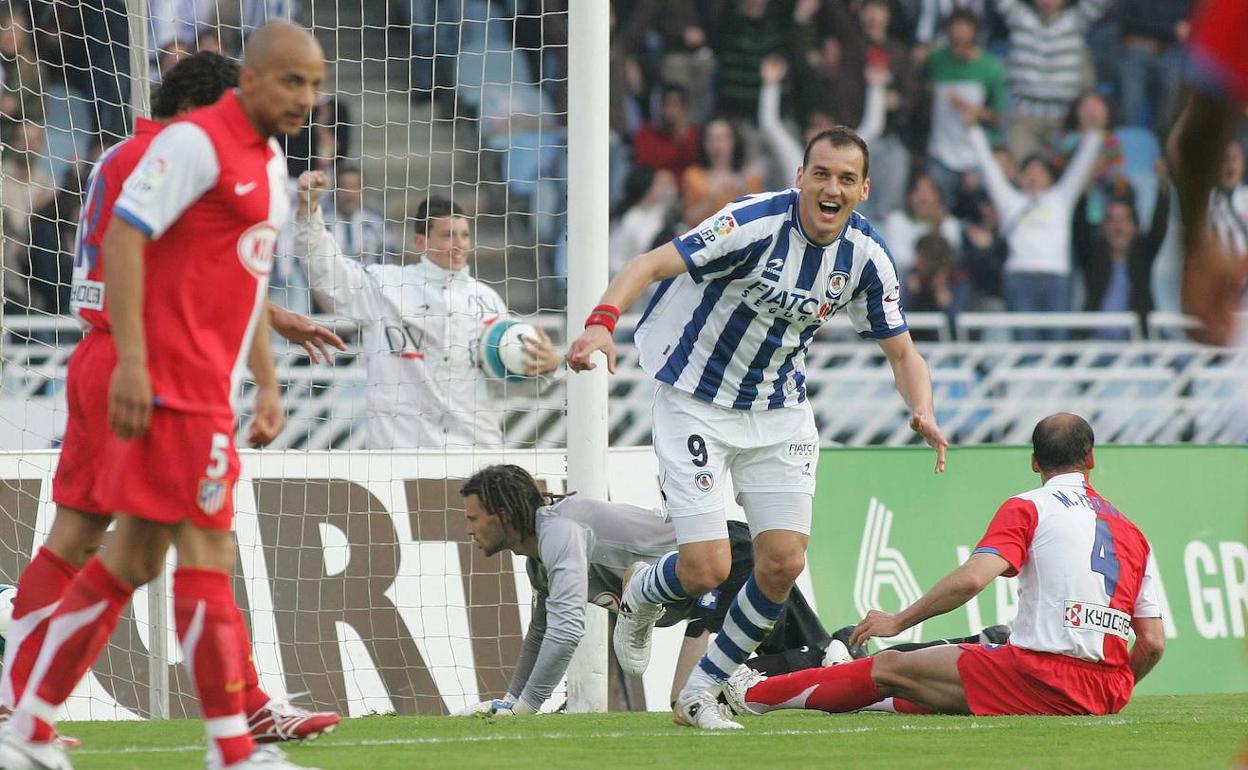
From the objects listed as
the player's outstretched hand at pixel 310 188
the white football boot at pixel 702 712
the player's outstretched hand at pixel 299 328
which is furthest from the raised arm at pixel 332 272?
the white football boot at pixel 702 712

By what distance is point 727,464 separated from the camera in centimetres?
636

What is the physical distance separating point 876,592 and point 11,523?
4.37m

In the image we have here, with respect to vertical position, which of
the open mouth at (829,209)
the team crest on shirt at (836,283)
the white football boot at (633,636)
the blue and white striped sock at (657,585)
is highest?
the open mouth at (829,209)

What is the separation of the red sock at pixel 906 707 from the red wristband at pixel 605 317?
2209 millimetres

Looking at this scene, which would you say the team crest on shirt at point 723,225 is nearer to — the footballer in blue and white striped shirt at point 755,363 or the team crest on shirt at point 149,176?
the footballer in blue and white striped shirt at point 755,363

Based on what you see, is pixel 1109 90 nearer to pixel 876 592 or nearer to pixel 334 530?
pixel 876 592

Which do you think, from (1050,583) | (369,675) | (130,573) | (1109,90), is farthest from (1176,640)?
(1109,90)

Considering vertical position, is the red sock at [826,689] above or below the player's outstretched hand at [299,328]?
below

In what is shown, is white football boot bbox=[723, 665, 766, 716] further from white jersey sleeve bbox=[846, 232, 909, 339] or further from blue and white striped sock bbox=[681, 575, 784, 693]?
white jersey sleeve bbox=[846, 232, 909, 339]

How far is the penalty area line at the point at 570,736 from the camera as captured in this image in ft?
17.6

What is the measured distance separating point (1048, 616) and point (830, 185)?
6.17 feet

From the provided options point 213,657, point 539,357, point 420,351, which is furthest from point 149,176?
point 420,351

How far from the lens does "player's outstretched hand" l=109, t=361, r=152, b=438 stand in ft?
12.9

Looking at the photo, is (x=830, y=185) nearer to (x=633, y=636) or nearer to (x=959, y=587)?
(x=959, y=587)
